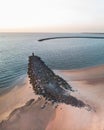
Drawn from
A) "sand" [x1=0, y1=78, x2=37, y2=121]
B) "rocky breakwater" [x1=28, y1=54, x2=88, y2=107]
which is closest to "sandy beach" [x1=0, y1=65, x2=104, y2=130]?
"sand" [x1=0, y1=78, x2=37, y2=121]

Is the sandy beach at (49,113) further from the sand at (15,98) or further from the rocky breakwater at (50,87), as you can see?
the rocky breakwater at (50,87)

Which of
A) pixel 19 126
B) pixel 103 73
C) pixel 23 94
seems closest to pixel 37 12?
pixel 103 73

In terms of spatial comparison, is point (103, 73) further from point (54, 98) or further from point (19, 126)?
point (19, 126)

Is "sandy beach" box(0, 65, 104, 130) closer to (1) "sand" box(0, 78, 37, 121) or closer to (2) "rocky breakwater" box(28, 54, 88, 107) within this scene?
(1) "sand" box(0, 78, 37, 121)

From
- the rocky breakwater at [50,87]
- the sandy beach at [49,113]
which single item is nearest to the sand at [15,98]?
the sandy beach at [49,113]

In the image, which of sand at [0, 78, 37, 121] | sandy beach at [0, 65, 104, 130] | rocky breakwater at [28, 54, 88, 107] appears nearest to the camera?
sandy beach at [0, 65, 104, 130]
